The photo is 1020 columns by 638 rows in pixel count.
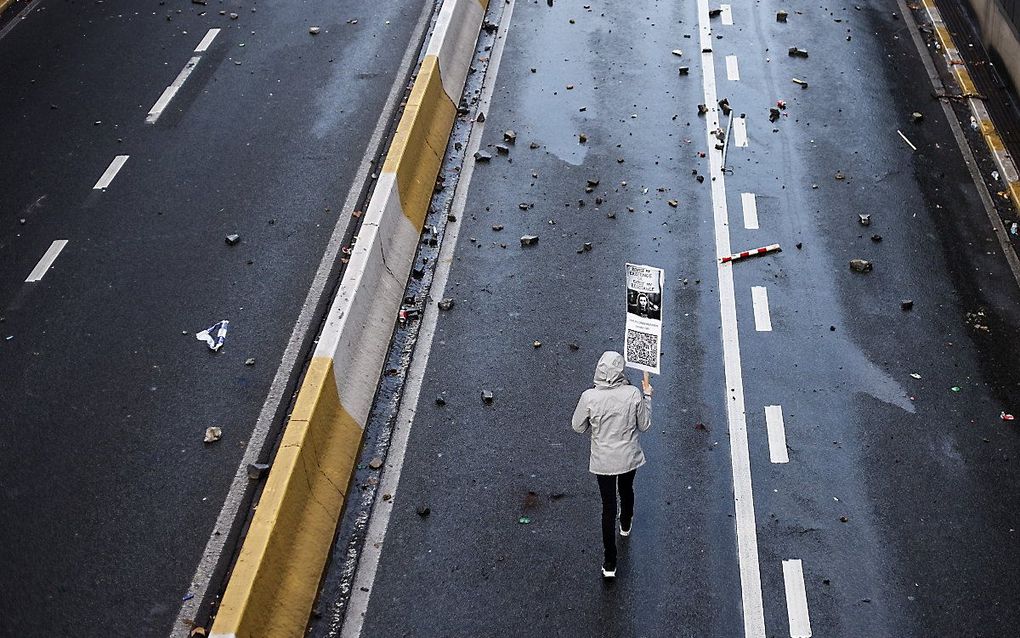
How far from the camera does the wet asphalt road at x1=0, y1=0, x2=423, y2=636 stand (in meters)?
8.44

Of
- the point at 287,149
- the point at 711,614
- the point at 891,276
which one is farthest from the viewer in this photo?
the point at 287,149

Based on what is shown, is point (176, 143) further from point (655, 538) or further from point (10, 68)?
point (655, 538)

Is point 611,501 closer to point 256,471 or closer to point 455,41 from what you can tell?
point 256,471

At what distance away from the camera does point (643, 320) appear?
26.5 ft

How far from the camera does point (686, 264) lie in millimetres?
10953

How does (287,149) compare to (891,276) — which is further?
(287,149)

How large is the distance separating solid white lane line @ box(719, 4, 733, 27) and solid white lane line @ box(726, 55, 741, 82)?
1.08 m

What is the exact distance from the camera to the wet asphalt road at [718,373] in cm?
795

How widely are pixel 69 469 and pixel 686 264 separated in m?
5.74

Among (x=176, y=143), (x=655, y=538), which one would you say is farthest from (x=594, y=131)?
(x=655, y=538)

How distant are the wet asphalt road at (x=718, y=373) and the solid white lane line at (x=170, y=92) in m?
4.03

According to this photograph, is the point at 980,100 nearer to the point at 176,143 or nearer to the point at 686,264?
the point at 686,264

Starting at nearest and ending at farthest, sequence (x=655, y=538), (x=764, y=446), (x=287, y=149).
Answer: (x=655, y=538) → (x=764, y=446) → (x=287, y=149)

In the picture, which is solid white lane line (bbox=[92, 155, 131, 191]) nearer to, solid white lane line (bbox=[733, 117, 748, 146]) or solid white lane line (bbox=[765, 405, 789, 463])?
solid white lane line (bbox=[733, 117, 748, 146])
